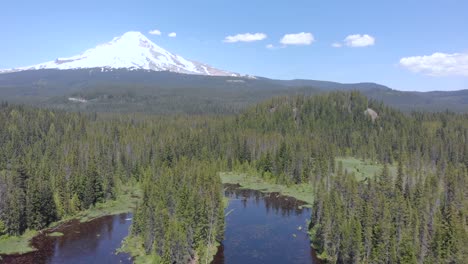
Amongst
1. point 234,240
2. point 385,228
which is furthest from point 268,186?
point 385,228

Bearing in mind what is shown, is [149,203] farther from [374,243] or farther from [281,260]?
[374,243]

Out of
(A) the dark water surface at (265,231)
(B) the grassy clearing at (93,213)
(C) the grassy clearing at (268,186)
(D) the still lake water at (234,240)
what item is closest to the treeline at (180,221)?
(D) the still lake water at (234,240)

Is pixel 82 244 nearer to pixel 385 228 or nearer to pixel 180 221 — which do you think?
pixel 180 221

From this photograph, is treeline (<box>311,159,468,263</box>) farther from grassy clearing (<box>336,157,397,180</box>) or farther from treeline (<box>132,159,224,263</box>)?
grassy clearing (<box>336,157,397,180</box>)

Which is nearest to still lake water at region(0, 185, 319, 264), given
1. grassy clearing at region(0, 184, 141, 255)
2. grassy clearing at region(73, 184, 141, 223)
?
grassy clearing at region(0, 184, 141, 255)

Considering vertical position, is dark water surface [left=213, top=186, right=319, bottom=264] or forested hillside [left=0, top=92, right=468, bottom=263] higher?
forested hillside [left=0, top=92, right=468, bottom=263]
